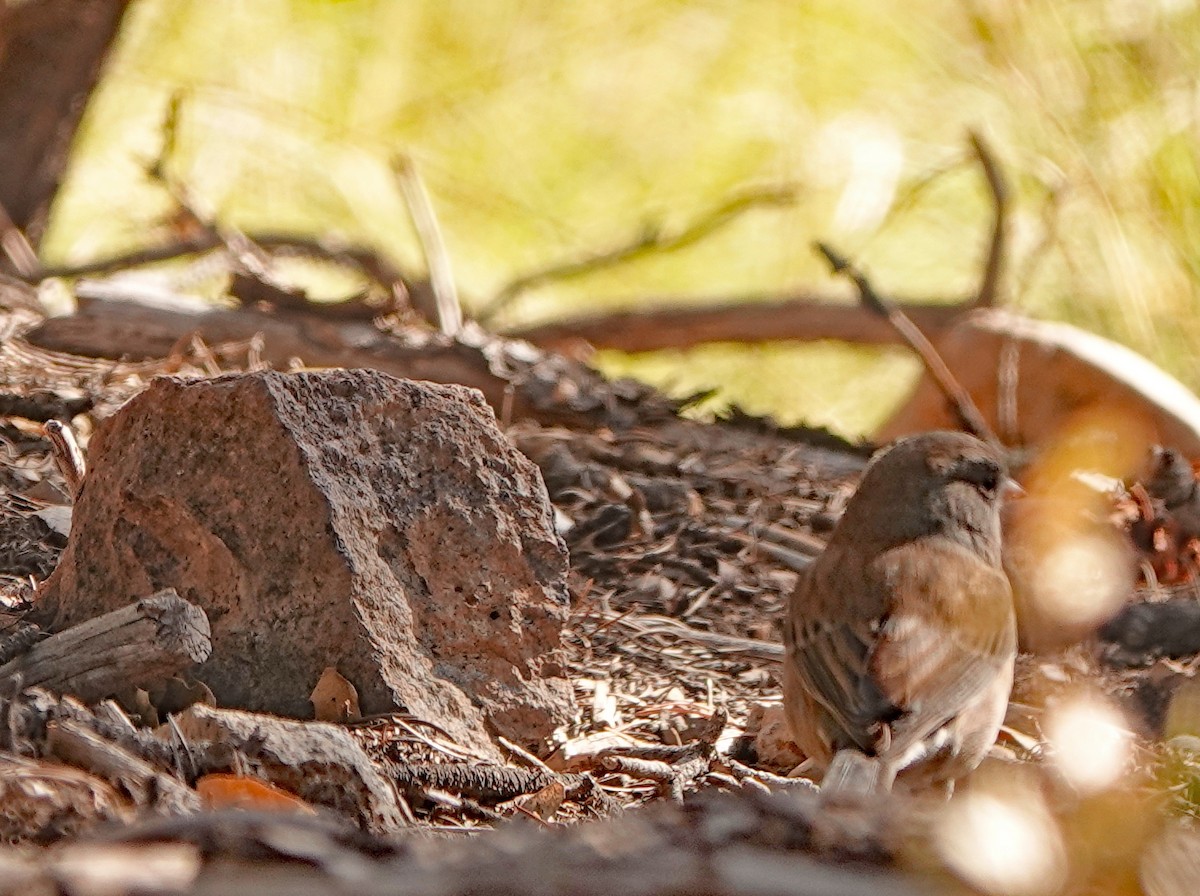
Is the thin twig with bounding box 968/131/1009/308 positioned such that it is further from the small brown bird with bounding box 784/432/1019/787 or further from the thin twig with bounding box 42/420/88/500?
the thin twig with bounding box 42/420/88/500

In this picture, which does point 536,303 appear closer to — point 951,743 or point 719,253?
point 719,253

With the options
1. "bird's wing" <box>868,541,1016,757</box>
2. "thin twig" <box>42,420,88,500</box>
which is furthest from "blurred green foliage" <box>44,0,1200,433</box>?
"thin twig" <box>42,420,88,500</box>

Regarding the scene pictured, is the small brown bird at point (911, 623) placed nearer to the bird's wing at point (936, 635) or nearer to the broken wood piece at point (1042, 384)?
the bird's wing at point (936, 635)

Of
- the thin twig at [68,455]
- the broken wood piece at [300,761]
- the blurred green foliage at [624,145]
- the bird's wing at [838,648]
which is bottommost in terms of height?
the bird's wing at [838,648]

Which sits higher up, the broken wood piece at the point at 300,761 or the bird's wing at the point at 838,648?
the broken wood piece at the point at 300,761

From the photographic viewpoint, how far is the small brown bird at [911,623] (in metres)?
2.90

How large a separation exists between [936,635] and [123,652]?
158 centimetres

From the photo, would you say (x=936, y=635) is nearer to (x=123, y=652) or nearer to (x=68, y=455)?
(x=123, y=652)

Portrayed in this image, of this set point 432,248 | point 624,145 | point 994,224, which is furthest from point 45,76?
point 994,224

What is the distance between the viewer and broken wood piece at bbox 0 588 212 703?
2240 mm

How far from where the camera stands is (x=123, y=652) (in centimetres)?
227

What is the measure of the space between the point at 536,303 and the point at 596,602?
441cm

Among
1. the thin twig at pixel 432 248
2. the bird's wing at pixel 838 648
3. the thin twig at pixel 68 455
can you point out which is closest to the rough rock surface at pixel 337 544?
the thin twig at pixel 68 455

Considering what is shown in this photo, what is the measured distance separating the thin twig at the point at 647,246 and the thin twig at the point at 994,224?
44.8 inches
